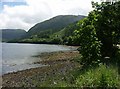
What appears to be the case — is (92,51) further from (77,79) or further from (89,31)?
(77,79)

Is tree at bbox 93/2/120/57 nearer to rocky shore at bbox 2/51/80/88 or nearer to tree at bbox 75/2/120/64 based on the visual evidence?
tree at bbox 75/2/120/64

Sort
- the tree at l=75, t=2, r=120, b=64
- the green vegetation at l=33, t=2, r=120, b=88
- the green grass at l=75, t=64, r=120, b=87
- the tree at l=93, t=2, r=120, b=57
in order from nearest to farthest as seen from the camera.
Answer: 1. the green grass at l=75, t=64, r=120, b=87
2. the green vegetation at l=33, t=2, r=120, b=88
3. the tree at l=75, t=2, r=120, b=64
4. the tree at l=93, t=2, r=120, b=57

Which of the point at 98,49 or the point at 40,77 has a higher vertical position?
the point at 98,49

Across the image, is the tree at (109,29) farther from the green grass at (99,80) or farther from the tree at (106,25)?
the green grass at (99,80)

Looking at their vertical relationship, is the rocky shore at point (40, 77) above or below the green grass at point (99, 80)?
below

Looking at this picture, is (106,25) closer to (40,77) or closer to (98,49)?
(98,49)

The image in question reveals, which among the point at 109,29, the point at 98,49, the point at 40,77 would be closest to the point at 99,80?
the point at 98,49

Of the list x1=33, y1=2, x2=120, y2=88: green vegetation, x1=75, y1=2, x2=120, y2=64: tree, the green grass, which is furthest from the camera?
x1=75, y1=2, x2=120, y2=64: tree

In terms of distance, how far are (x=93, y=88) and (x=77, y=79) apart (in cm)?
300

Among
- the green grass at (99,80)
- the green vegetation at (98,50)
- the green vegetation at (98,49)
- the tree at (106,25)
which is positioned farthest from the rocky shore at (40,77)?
the tree at (106,25)

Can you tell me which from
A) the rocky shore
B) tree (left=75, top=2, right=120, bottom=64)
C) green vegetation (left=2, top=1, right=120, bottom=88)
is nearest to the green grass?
green vegetation (left=2, top=1, right=120, bottom=88)

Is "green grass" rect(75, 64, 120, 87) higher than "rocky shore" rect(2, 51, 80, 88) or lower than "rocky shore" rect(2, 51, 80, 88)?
higher

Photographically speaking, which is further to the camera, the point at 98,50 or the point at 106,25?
the point at 106,25

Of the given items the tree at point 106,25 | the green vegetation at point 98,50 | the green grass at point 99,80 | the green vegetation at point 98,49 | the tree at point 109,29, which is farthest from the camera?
the tree at point 109,29
